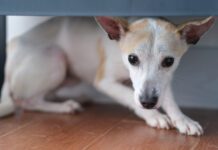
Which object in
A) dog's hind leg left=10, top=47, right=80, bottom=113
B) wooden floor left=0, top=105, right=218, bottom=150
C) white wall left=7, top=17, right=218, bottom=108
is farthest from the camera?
white wall left=7, top=17, right=218, bottom=108

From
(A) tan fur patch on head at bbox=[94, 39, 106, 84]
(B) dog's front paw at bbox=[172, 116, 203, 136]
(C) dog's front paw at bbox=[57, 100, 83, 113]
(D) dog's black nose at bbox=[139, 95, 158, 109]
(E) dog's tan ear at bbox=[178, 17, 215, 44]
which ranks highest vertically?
(E) dog's tan ear at bbox=[178, 17, 215, 44]

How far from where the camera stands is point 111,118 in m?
1.63

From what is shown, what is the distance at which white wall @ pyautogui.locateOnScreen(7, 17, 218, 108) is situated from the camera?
1.82 meters

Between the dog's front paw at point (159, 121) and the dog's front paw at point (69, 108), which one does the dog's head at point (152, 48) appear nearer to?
the dog's front paw at point (159, 121)

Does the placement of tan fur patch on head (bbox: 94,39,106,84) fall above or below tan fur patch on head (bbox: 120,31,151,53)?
below

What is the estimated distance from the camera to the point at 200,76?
185 centimetres

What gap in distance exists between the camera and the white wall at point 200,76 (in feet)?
5.98

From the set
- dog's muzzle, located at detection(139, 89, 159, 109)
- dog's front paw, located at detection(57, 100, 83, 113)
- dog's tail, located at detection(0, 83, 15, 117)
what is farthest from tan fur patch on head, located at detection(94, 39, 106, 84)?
dog's muzzle, located at detection(139, 89, 159, 109)

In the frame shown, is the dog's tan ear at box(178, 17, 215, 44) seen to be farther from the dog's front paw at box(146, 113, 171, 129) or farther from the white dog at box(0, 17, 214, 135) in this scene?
the dog's front paw at box(146, 113, 171, 129)

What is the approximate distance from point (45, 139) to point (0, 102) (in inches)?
18.6

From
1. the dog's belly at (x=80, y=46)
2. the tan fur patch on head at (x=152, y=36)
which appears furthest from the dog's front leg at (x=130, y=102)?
the tan fur patch on head at (x=152, y=36)

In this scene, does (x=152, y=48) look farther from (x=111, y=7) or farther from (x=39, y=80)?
(x=39, y=80)

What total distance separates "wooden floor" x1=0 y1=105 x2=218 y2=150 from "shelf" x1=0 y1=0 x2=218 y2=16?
15.5 inches

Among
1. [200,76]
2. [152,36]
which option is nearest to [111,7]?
[152,36]
